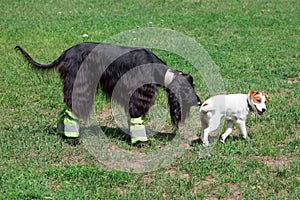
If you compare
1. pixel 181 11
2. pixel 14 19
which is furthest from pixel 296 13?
pixel 14 19

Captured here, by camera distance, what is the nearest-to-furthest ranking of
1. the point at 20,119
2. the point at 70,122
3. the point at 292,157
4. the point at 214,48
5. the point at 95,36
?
the point at 292,157, the point at 70,122, the point at 20,119, the point at 214,48, the point at 95,36

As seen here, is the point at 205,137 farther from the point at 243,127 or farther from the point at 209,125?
the point at 243,127

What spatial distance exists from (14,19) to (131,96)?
26.6 feet

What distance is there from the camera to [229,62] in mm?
9383

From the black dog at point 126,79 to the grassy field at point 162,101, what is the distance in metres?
0.42

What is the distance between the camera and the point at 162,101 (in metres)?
7.25

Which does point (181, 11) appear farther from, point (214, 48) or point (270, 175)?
point (270, 175)

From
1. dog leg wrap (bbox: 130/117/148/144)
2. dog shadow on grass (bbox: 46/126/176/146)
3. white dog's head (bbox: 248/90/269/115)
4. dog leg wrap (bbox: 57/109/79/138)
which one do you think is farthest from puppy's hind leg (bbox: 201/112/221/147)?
dog leg wrap (bbox: 57/109/79/138)

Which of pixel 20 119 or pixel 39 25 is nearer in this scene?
pixel 20 119

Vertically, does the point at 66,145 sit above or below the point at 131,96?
below

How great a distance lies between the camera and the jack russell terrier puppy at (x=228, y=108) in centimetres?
555

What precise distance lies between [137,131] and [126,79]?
0.59 metres

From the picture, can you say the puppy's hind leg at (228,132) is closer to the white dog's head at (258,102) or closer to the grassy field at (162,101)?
the grassy field at (162,101)

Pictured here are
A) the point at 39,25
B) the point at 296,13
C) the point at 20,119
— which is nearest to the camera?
the point at 20,119
